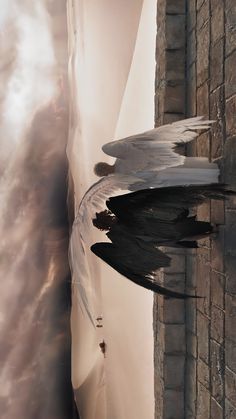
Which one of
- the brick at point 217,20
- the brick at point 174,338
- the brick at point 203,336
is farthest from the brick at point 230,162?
the brick at point 174,338

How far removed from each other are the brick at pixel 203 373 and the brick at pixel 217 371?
6 centimetres

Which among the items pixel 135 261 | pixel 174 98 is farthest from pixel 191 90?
pixel 135 261

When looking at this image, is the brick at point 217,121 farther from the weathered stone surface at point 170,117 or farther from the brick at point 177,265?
the brick at point 177,265

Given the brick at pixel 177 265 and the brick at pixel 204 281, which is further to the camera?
the brick at pixel 177 265

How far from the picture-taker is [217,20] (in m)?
1.99

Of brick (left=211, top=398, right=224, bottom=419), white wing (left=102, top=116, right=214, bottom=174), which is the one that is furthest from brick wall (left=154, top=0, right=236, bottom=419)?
white wing (left=102, top=116, right=214, bottom=174)

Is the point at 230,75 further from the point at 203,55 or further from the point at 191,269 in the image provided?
the point at 191,269

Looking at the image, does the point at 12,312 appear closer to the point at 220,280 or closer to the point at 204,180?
the point at 220,280

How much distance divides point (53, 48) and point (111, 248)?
1875 millimetres

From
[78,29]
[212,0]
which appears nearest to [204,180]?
[212,0]

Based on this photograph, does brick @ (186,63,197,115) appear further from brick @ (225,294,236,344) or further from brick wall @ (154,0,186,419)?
brick @ (225,294,236,344)

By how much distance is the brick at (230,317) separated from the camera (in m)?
1.87

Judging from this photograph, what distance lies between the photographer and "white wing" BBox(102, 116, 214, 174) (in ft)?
5.70

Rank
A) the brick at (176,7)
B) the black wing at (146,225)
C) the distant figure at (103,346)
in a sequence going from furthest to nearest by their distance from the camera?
the distant figure at (103,346), the brick at (176,7), the black wing at (146,225)
